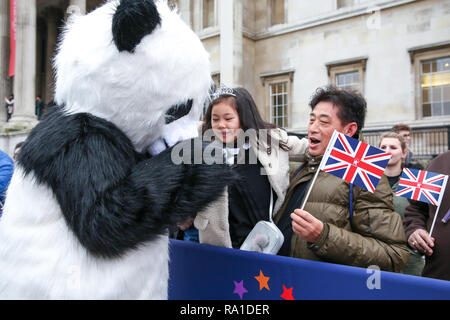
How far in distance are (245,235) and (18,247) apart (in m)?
1.16

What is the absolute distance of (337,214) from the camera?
1.88 metres

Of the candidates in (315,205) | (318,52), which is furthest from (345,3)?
(315,205)

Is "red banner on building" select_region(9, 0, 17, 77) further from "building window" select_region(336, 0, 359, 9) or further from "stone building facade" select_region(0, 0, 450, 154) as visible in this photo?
"building window" select_region(336, 0, 359, 9)

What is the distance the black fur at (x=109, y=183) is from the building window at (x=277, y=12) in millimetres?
16140

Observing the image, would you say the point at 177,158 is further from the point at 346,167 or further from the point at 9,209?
the point at 346,167

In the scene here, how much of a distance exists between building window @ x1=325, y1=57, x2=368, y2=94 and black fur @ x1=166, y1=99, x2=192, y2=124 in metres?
13.6

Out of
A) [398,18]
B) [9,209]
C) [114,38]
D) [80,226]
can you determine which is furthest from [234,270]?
[398,18]

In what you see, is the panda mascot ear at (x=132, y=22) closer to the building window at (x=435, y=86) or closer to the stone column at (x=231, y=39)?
the building window at (x=435, y=86)

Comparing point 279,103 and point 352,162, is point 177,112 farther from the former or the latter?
point 279,103

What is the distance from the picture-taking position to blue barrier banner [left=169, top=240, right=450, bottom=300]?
1407mm

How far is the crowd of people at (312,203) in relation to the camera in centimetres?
174

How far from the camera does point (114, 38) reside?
1.28 m

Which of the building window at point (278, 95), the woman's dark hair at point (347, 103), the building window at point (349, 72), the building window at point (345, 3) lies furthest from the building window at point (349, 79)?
Answer: the woman's dark hair at point (347, 103)

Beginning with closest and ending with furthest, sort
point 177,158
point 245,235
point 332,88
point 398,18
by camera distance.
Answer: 1. point 177,158
2. point 245,235
3. point 332,88
4. point 398,18
